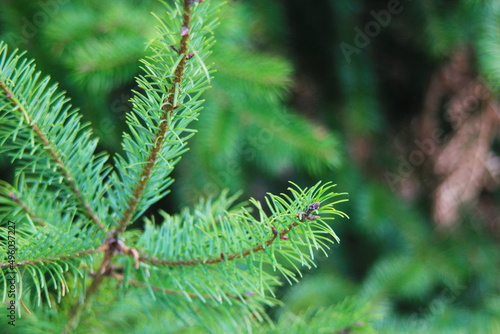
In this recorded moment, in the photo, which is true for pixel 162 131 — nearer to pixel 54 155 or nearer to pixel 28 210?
pixel 54 155

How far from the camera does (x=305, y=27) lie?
155cm

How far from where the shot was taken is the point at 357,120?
58.8 inches

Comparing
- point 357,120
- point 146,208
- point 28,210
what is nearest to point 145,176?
point 146,208

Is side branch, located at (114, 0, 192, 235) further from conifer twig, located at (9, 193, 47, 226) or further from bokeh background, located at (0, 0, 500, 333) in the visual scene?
bokeh background, located at (0, 0, 500, 333)

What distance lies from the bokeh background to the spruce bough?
0.46m

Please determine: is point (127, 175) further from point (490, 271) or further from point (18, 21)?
point (490, 271)

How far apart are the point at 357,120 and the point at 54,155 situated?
1.15m

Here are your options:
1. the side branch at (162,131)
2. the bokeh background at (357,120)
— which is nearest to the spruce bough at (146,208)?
the side branch at (162,131)

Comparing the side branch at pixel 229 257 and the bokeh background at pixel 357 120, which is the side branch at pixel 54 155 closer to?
the side branch at pixel 229 257

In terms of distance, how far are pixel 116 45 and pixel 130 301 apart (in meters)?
0.57

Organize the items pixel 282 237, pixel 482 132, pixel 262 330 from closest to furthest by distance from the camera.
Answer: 1. pixel 282 237
2. pixel 262 330
3. pixel 482 132

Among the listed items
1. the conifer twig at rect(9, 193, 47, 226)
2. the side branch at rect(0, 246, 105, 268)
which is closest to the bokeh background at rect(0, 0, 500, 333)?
the conifer twig at rect(9, 193, 47, 226)

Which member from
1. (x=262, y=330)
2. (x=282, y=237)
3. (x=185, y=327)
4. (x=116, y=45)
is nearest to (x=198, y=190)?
(x=116, y=45)

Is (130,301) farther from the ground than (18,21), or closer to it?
closer to it
